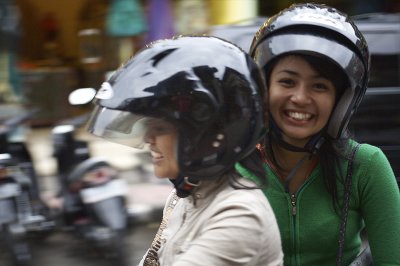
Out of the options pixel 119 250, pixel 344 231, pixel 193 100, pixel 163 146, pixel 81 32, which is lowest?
pixel 119 250

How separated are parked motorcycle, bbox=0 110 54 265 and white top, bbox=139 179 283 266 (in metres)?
3.36

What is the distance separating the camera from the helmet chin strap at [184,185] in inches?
63.7

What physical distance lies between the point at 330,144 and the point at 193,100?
2.42 feet

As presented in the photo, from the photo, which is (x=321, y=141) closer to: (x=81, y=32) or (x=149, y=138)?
(x=149, y=138)

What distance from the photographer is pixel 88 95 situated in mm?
3641

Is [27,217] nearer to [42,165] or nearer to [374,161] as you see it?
[42,165]

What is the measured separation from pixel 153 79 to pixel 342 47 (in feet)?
2.35

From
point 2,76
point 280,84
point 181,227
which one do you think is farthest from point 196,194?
point 2,76

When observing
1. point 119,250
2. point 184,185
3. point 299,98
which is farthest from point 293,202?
point 119,250

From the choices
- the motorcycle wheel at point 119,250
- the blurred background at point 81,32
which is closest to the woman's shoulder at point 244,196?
the motorcycle wheel at point 119,250

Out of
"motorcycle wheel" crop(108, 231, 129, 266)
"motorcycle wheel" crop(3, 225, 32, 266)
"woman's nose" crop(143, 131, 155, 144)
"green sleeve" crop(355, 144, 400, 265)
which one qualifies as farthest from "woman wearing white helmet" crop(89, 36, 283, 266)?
"motorcycle wheel" crop(3, 225, 32, 266)

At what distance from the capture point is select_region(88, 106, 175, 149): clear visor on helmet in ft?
5.06

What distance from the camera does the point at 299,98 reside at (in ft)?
6.67

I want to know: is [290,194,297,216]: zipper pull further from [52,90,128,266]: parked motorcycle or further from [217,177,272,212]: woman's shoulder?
[52,90,128,266]: parked motorcycle
